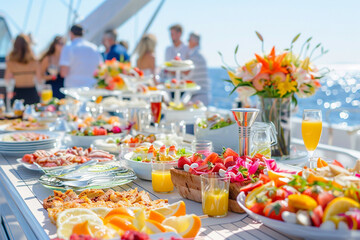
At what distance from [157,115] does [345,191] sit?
6.24ft

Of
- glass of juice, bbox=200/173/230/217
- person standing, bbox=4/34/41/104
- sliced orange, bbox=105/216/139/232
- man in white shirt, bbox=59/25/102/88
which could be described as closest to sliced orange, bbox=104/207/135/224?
sliced orange, bbox=105/216/139/232

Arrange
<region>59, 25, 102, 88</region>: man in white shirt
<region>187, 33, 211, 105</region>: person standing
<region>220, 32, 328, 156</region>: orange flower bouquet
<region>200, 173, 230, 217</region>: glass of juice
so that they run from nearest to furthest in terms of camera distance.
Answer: <region>200, 173, 230, 217</region>: glass of juice < <region>220, 32, 328, 156</region>: orange flower bouquet < <region>187, 33, 211, 105</region>: person standing < <region>59, 25, 102, 88</region>: man in white shirt

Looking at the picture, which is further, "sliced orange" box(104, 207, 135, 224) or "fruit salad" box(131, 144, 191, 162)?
"fruit salad" box(131, 144, 191, 162)

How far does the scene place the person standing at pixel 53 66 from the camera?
21.4ft

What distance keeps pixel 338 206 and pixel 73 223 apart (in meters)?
0.60

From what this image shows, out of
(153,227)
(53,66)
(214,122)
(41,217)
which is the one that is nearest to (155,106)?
(214,122)

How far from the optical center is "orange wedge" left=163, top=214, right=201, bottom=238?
100 cm

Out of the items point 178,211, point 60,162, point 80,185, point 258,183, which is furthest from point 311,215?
point 60,162

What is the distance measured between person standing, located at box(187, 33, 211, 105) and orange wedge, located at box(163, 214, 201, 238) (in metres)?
4.37

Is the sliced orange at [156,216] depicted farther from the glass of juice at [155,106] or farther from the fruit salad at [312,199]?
→ the glass of juice at [155,106]

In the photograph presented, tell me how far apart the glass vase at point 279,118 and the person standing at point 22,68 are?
15.3 ft

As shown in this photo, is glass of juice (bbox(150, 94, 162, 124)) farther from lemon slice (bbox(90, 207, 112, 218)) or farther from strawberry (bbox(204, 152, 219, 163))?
lemon slice (bbox(90, 207, 112, 218))

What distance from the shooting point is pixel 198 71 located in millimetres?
5355

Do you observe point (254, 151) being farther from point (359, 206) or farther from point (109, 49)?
point (109, 49)
